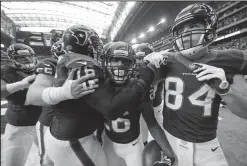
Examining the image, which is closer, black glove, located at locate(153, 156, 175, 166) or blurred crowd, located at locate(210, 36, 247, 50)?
black glove, located at locate(153, 156, 175, 166)

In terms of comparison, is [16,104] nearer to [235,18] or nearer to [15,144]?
[15,144]

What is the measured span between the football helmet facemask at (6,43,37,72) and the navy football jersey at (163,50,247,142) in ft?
5.74

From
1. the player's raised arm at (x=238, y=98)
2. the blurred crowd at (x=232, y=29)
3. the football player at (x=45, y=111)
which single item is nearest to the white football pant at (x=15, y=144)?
the football player at (x=45, y=111)

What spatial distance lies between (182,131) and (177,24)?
28.2 inches

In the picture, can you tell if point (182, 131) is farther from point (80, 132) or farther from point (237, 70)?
point (80, 132)

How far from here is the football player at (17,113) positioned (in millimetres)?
1572

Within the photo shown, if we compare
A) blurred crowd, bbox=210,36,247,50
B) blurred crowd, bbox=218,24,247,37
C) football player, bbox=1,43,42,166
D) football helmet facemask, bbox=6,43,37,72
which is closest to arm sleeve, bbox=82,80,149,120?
blurred crowd, bbox=210,36,247,50

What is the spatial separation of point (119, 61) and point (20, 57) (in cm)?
138

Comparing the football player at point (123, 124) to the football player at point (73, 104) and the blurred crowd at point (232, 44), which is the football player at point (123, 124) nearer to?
the football player at point (73, 104)

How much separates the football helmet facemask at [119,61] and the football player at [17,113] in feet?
3.59

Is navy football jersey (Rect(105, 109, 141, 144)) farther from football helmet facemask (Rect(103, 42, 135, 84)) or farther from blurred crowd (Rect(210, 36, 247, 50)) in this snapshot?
blurred crowd (Rect(210, 36, 247, 50))

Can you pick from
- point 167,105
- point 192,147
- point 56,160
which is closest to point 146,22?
point 167,105

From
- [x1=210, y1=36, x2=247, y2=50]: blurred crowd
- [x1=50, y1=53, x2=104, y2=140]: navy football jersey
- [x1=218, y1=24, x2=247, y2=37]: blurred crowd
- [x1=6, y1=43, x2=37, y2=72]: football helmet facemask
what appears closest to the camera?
[x1=50, y1=53, x2=104, y2=140]: navy football jersey

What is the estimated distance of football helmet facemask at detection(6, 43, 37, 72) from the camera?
1640 millimetres
